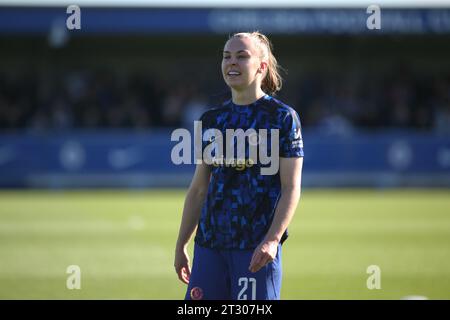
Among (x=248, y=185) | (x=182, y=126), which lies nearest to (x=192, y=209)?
(x=248, y=185)

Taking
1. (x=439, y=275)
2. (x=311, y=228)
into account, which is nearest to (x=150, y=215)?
(x=311, y=228)

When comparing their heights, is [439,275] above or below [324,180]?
below

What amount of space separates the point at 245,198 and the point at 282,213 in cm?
29

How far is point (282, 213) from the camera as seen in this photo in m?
5.51

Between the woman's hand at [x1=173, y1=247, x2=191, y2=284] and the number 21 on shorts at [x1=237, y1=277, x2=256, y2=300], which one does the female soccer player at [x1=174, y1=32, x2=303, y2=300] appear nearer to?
the number 21 on shorts at [x1=237, y1=277, x2=256, y2=300]

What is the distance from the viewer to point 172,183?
26.0 m

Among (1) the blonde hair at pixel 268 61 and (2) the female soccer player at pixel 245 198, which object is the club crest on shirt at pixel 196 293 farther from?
(1) the blonde hair at pixel 268 61

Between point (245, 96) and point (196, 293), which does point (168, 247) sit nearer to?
point (196, 293)

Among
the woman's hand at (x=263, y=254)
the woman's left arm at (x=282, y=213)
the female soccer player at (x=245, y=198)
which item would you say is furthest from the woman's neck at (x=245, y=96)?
the woman's hand at (x=263, y=254)

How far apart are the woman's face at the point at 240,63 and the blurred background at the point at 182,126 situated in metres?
5.00

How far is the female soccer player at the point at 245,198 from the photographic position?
5562 mm
